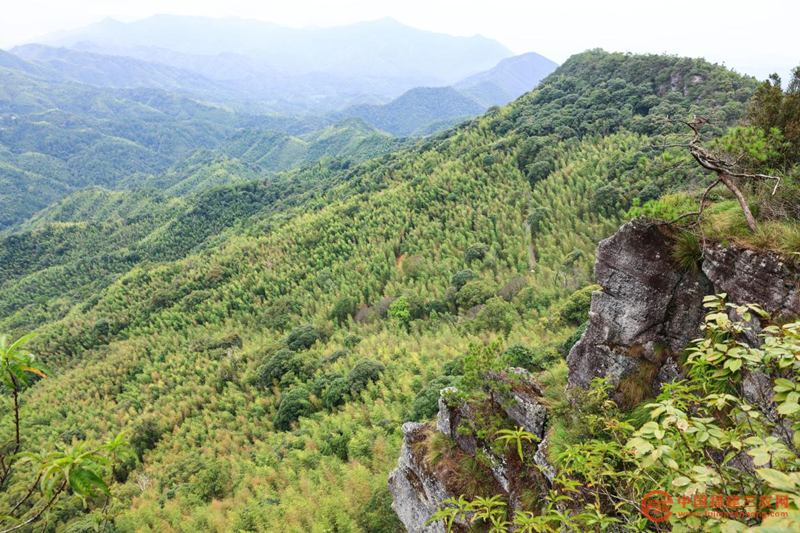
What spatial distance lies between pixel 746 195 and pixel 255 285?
38.3 meters

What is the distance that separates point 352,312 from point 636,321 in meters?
25.9

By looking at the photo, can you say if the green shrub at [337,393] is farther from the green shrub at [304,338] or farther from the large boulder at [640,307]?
the large boulder at [640,307]

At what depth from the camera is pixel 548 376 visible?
9516 millimetres

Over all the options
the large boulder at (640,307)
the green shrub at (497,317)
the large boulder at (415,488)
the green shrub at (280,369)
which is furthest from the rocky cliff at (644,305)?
the green shrub at (280,369)

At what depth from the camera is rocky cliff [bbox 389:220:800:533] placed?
5.46 m

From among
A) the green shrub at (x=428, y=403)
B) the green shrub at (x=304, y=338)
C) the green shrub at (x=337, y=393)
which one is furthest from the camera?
the green shrub at (x=304, y=338)

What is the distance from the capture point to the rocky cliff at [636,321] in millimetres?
5465

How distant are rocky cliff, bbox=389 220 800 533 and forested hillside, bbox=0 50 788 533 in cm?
189

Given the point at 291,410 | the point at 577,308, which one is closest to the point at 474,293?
the point at 577,308

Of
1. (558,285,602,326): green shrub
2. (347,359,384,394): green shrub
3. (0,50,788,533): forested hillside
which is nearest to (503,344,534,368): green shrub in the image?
(0,50,788,533): forested hillside

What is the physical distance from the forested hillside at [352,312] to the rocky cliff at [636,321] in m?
1.89

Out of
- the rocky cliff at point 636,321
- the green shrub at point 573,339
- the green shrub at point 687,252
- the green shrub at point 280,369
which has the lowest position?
the green shrub at point 280,369

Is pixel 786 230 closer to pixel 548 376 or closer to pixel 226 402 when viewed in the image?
pixel 548 376

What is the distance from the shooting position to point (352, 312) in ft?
104
